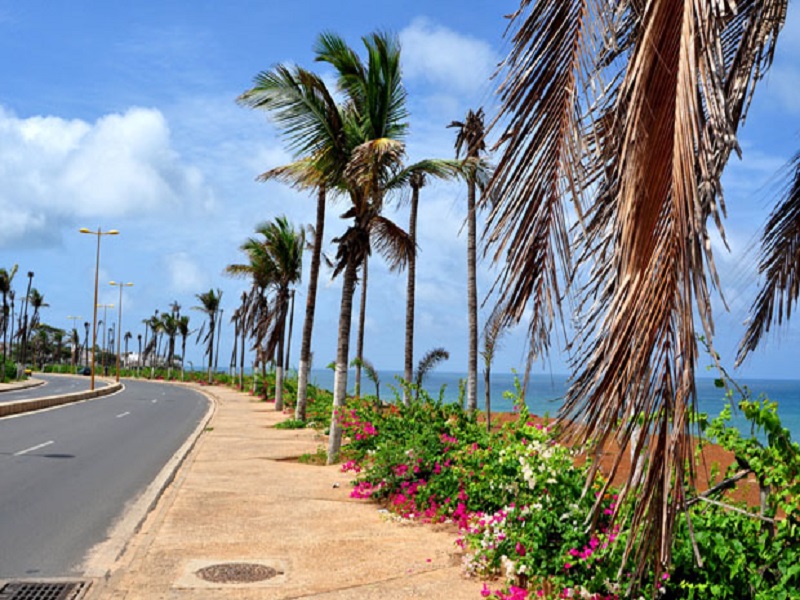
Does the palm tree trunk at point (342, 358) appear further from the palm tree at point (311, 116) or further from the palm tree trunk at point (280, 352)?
the palm tree trunk at point (280, 352)

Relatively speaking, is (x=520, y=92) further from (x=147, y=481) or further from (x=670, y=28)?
(x=147, y=481)

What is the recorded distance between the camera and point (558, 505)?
21.5 feet

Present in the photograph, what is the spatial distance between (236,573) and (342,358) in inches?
340

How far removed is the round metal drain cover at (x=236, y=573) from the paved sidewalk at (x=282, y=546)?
6 cm

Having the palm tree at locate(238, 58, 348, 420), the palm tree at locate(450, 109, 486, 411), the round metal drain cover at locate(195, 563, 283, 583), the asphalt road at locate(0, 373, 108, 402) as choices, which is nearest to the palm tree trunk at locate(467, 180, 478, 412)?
the palm tree at locate(450, 109, 486, 411)

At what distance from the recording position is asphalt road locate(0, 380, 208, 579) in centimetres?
838

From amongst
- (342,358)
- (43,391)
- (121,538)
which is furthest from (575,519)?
(43,391)

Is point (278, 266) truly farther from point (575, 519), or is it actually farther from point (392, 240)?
point (575, 519)

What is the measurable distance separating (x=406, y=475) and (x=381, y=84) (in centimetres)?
806

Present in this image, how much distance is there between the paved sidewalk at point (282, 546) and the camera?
6.73 meters

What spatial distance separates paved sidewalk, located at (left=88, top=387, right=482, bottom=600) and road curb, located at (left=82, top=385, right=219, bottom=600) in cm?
5

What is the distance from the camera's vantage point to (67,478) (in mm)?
13453

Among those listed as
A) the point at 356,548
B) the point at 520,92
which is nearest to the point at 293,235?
the point at 356,548

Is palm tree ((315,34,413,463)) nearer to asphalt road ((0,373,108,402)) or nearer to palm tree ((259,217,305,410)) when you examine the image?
palm tree ((259,217,305,410))
